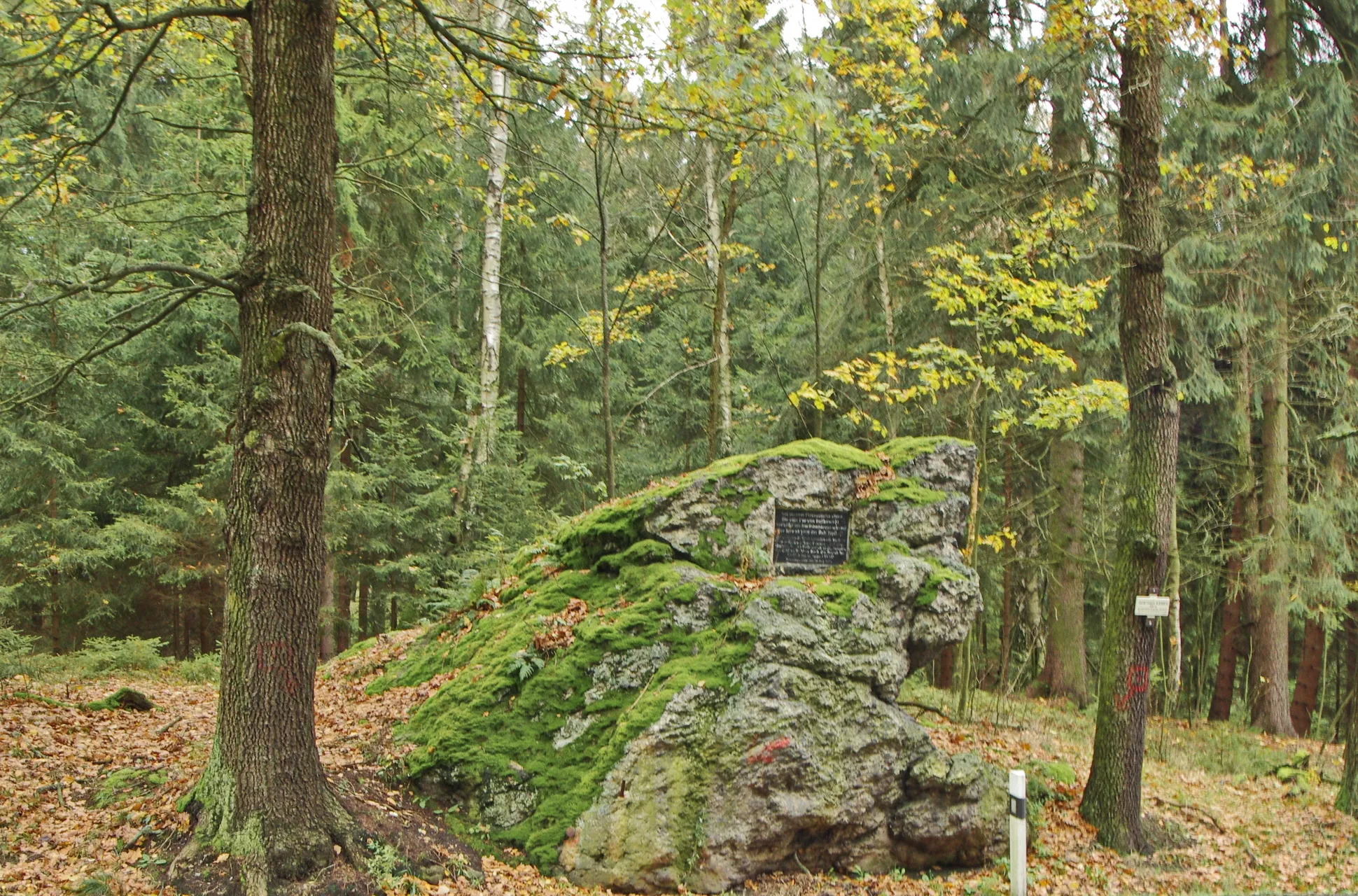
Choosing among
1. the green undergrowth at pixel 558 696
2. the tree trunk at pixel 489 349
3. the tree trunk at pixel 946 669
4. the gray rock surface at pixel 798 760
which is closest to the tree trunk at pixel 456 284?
the tree trunk at pixel 489 349

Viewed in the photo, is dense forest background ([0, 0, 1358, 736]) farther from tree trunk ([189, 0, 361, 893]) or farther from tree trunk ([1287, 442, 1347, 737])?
tree trunk ([189, 0, 361, 893])

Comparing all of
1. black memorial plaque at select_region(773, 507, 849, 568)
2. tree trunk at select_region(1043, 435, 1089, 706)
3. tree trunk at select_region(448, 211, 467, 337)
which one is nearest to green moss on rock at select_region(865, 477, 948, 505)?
black memorial plaque at select_region(773, 507, 849, 568)

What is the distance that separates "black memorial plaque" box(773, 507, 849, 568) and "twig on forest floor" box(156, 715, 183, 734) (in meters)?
5.42

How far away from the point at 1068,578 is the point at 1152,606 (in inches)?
280

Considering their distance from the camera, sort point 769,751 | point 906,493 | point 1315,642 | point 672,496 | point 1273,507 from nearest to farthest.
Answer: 1. point 769,751
2. point 672,496
3. point 906,493
4. point 1273,507
5. point 1315,642

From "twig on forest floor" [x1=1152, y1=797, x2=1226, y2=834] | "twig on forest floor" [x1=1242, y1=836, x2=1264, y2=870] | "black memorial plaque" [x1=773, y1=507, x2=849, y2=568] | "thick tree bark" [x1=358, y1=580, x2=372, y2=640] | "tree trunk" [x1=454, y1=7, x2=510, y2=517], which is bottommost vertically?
"twig on forest floor" [x1=1242, y1=836, x2=1264, y2=870]

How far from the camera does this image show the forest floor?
478cm

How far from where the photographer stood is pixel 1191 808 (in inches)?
322

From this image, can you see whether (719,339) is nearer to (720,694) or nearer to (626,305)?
(626,305)

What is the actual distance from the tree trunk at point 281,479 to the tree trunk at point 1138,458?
6235mm

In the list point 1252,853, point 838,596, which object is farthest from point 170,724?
point 1252,853

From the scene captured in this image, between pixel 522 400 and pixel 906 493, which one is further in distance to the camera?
pixel 522 400

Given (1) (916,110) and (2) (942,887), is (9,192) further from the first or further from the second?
(2) (942,887)

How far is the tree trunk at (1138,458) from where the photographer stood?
729 centimetres
